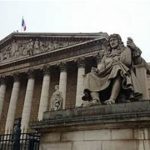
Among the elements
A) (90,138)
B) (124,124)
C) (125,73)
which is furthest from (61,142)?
(125,73)

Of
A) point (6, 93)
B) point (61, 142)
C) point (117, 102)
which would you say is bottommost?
point (61, 142)

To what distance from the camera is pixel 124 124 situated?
5.09 metres

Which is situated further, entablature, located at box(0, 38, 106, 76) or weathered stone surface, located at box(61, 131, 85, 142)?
entablature, located at box(0, 38, 106, 76)

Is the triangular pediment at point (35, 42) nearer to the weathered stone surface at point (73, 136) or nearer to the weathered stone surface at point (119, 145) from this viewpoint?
the weathered stone surface at point (73, 136)

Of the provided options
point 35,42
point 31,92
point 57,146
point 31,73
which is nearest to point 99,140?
point 57,146

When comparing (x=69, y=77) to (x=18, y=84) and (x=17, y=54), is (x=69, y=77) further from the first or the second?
(x=17, y=54)

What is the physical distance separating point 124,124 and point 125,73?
1.11 metres

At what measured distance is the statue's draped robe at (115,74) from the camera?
5.75 metres

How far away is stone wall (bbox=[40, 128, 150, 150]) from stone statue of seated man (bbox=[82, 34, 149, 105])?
65cm

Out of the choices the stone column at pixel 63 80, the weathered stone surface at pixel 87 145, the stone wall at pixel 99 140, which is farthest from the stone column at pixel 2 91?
the weathered stone surface at pixel 87 145

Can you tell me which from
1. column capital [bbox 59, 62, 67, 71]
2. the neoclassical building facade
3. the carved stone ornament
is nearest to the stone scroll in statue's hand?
the neoclassical building facade

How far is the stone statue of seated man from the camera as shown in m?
5.73

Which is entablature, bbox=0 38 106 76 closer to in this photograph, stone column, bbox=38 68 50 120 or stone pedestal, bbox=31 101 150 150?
stone column, bbox=38 68 50 120

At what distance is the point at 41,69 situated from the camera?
31266 mm
